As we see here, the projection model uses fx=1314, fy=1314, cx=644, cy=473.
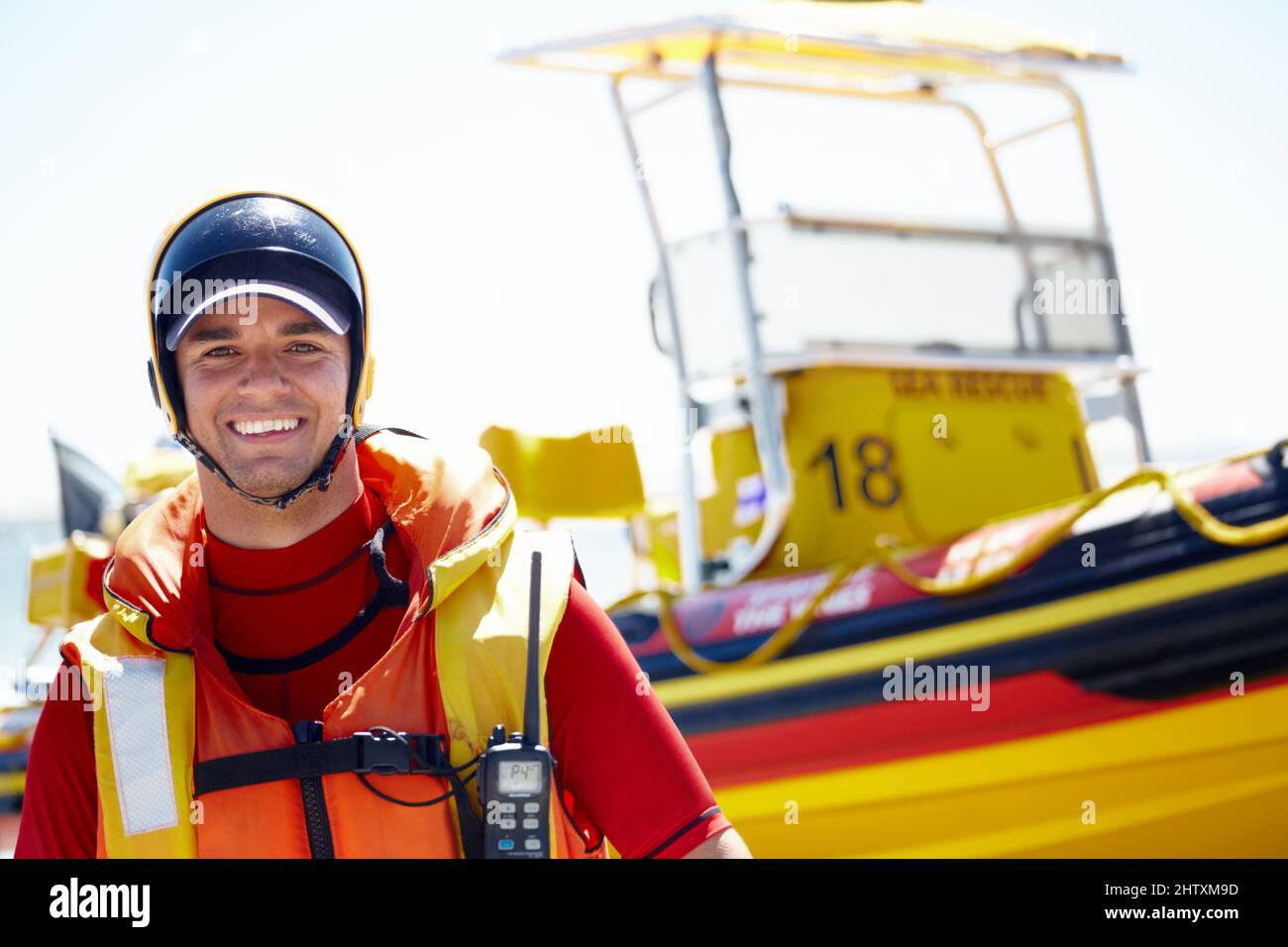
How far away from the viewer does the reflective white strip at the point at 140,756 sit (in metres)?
1.27

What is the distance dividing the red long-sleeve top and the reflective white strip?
0.05 metres

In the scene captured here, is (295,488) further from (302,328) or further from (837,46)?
(837,46)

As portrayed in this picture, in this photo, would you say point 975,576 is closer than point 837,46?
Yes

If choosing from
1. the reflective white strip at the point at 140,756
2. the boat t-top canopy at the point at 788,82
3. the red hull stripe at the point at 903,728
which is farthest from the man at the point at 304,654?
the boat t-top canopy at the point at 788,82

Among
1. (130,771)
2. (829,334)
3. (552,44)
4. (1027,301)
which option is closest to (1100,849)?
(829,334)

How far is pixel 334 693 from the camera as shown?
4.42 feet

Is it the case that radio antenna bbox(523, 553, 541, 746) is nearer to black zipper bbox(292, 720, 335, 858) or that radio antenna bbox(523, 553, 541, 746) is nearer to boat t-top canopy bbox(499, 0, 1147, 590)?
black zipper bbox(292, 720, 335, 858)

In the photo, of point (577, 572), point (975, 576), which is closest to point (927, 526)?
point (975, 576)

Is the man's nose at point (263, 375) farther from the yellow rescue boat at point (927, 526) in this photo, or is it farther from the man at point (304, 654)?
the yellow rescue boat at point (927, 526)

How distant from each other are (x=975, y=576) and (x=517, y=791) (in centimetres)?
253

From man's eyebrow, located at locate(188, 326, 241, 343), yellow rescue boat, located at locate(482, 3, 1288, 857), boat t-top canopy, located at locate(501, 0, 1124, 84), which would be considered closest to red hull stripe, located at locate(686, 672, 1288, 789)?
yellow rescue boat, located at locate(482, 3, 1288, 857)

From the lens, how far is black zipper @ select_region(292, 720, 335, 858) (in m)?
1.27
